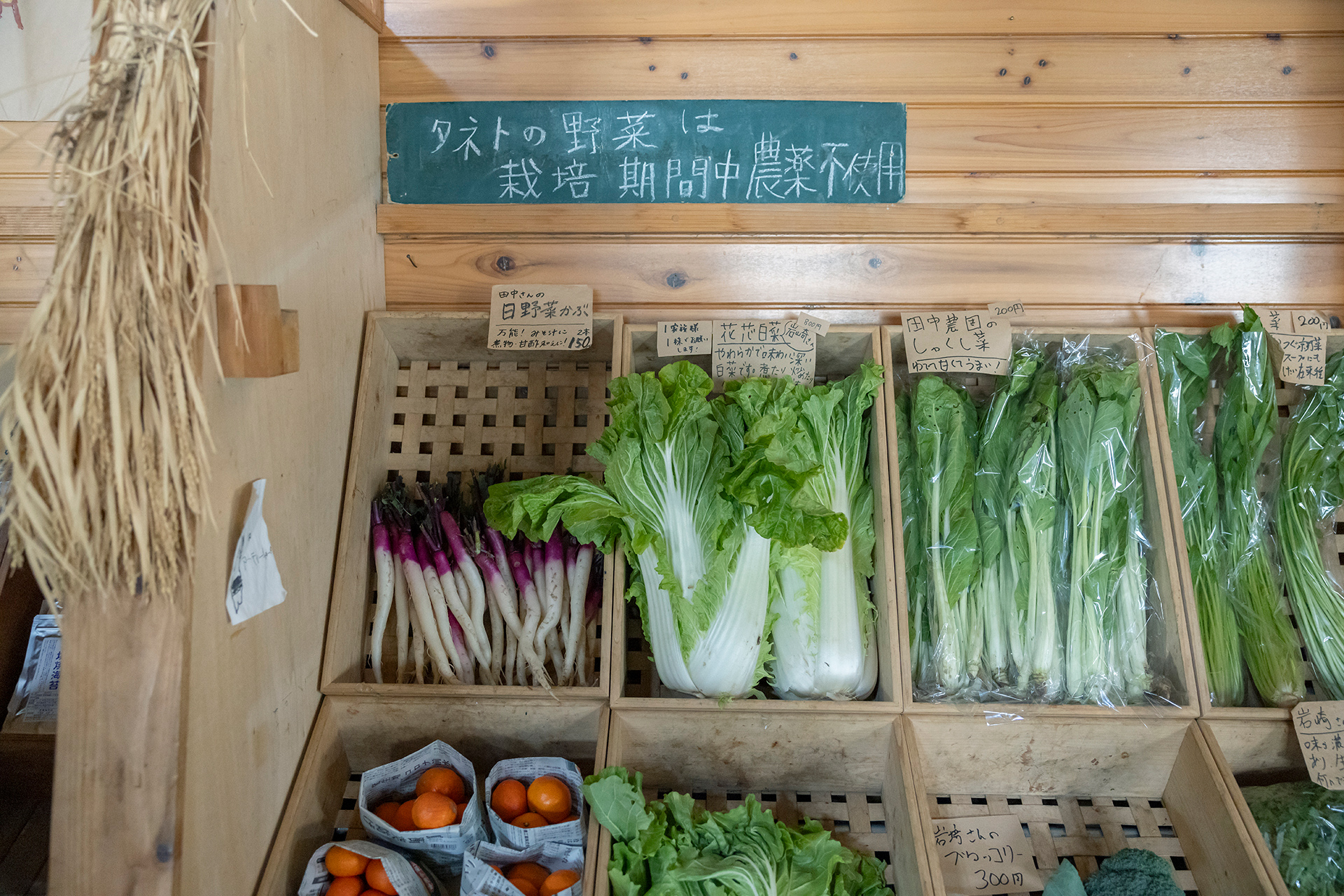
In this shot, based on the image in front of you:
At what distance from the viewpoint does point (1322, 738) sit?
161 centimetres

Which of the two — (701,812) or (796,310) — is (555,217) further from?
(701,812)

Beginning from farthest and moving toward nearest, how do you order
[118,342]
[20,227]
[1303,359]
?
[20,227]
[1303,359]
[118,342]

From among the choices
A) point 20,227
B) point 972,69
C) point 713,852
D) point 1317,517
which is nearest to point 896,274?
point 972,69

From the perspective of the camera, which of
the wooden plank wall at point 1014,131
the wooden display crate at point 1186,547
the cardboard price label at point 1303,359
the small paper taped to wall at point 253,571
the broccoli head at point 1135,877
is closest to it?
the small paper taped to wall at point 253,571

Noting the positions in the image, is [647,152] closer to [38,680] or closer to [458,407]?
[458,407]

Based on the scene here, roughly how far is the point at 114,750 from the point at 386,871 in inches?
19.9

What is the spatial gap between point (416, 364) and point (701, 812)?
1.38m

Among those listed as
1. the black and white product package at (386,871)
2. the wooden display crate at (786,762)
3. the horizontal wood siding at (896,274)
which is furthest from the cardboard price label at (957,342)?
the black and white product package at (386,871)

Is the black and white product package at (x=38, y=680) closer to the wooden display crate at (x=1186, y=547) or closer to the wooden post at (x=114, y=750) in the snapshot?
the wooden post at (x=114, y=750)

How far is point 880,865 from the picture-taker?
1.53 meters

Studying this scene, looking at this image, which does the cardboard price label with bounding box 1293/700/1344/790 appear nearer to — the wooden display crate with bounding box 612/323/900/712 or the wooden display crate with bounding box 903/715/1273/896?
the wooden display crate with bounding box 903/715/1273/896

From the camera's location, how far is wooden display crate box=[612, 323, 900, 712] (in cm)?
162

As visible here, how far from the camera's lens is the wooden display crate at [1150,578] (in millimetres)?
1620

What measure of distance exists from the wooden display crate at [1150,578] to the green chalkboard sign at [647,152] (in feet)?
1.65
